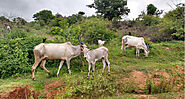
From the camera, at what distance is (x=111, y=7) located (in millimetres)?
26344

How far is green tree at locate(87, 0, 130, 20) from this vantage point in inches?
1011

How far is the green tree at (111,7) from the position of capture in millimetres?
25672

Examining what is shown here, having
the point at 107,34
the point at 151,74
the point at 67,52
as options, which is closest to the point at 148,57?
the point at 151,74

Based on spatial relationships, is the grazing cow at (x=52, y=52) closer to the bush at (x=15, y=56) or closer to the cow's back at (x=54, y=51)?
the cow's back at (x=54, y=51)

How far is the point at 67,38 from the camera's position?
27.0 feet

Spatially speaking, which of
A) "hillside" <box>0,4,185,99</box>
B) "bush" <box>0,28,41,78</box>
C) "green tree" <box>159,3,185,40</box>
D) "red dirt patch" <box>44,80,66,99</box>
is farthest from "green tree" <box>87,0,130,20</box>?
"red dirt patch" <box>44,80,66,99</box>

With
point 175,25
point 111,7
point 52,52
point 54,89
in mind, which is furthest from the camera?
point 111,7

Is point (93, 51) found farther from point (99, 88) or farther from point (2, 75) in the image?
point (2, 75)

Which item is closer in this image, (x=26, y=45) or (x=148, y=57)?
(x=26, y=45)

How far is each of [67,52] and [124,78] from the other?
9.73 ft

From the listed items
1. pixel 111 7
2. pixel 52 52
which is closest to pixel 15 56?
pixel 52 52

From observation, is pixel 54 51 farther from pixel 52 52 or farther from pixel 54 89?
pixel 54 89

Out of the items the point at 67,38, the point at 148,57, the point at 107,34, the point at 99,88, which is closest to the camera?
the point at 99,88

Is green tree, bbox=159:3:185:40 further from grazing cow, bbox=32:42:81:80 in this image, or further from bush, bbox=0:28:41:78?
bush, bbox=0:28:41:78
